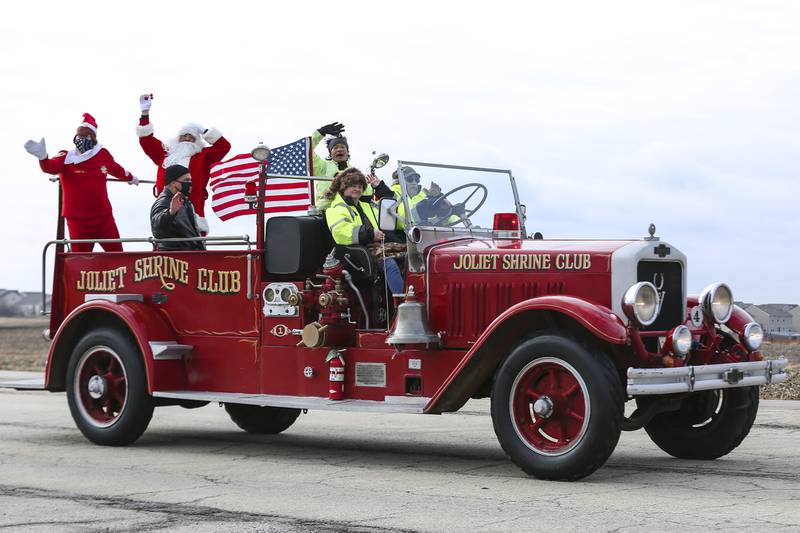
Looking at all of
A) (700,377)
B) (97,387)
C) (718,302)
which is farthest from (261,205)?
(700,377)

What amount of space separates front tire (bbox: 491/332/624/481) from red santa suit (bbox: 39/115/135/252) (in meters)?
4.76

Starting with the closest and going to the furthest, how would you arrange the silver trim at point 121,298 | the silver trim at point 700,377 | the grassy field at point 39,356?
the silver trim at point 700,377 < the silver trim at point 121,298 < the grassy field at point 39,356

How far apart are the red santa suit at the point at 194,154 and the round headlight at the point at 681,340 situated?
523cm

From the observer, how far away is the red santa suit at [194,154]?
38.0 feet

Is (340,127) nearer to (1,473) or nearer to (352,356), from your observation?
(352,356)

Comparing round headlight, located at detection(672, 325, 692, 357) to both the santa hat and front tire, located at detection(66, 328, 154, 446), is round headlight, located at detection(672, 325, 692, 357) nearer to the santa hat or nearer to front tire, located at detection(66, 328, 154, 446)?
front tire, located at detection(66, 328, 154, 446)

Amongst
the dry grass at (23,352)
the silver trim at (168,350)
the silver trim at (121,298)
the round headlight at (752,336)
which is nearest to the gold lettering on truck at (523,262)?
the round headlight at (752,336)

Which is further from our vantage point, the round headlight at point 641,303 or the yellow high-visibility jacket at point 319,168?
the yellow high-visibility jacket at point 319,168

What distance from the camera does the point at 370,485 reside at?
Result: 7.54m

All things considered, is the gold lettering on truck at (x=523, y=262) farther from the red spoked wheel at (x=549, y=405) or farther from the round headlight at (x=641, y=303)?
the red spoked wheel at (x=549, y=405)

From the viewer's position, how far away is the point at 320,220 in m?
9.59

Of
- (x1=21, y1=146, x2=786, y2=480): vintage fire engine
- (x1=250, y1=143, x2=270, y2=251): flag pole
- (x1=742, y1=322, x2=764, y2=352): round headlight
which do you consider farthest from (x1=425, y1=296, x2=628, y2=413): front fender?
(x1=250, y1=143, x2=270, y2=251): flag pole

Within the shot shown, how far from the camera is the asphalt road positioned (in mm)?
6199

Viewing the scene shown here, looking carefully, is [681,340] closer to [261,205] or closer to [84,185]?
[261,205]
